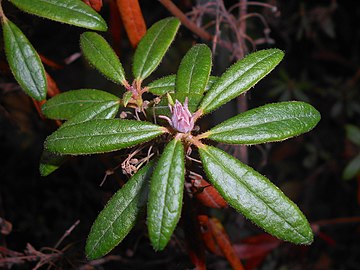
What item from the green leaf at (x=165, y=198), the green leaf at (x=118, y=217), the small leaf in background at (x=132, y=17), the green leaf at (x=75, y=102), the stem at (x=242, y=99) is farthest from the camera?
the stem at (x=242, y=99)

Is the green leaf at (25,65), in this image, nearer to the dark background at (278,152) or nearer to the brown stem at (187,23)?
the brown stem at (187,23)

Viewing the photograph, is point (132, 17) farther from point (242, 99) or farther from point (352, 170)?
point (352, 170)

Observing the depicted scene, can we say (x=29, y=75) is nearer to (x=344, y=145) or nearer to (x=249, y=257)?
(x=249, y=257)

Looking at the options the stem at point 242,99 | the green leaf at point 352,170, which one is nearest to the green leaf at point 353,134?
the green leaf at point 352,170

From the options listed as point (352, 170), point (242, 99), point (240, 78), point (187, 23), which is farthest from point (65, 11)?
point (352, 170)

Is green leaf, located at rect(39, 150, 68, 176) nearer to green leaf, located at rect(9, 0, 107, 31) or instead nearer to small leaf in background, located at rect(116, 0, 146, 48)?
green leaf, located at rect(9, 0, 107, 31)
